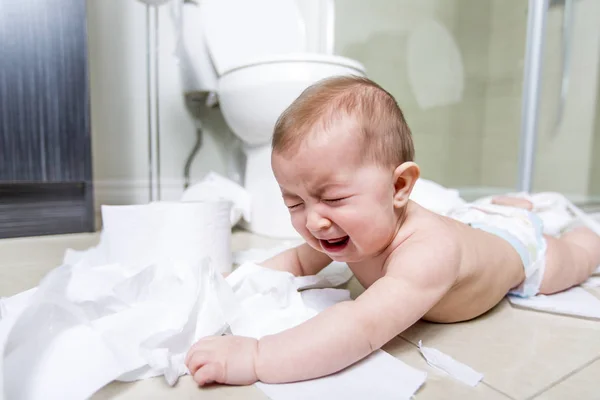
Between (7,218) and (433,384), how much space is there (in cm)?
120

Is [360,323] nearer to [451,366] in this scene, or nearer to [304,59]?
[451,366]

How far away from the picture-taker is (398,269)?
490 mm

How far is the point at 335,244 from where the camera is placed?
0.54 m

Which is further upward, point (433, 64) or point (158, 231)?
point (433, 64)

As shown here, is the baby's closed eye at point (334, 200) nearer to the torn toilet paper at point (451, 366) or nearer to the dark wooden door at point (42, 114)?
the torn toilet paper at point (451, 366)

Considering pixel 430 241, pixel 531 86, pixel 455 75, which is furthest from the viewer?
pixel 455 75

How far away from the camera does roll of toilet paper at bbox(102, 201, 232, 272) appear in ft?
2.37

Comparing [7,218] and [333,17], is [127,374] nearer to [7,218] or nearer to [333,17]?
[7,218]

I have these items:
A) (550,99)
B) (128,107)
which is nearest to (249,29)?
(128,107)

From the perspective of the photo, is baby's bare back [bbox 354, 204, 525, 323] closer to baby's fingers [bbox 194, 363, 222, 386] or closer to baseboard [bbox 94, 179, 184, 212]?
baby's fingers [bbox 194, 363, 222, 386]

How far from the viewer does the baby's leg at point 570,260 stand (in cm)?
70

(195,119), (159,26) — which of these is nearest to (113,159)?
(195,119)

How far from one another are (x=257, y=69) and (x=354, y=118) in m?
0.69

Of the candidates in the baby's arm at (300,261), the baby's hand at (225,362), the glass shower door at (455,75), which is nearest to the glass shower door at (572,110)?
the glass shower door at (455,75)
